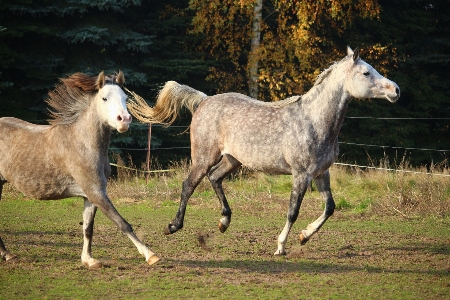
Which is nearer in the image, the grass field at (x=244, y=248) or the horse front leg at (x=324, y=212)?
the grass field at (x=244, y=248)

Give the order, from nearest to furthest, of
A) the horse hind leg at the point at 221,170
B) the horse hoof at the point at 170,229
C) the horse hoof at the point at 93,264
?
the horse hoof at the point at 93,264 → the horse hoof at the point at 170,229 → the horse hind leg at the point at 221,170

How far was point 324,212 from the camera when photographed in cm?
861

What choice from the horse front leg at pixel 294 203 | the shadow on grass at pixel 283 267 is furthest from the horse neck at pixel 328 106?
the shadow on grass at pixel 283 267

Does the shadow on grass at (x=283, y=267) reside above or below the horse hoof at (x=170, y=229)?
above

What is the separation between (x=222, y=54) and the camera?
901 inches

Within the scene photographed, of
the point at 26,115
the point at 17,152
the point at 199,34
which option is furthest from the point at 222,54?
the point at 17,152

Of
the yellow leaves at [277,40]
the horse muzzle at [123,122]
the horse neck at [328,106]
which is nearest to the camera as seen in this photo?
the horse muzzle at [123,122]

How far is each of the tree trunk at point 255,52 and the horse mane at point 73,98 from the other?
1308 cm

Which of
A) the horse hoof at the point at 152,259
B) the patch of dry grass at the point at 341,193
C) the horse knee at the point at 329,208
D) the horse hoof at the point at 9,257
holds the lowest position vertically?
the patch of dry grass at the point at 341,193

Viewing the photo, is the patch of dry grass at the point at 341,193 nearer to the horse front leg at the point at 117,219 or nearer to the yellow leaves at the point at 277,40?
the yellow leaves at the point at 277,40

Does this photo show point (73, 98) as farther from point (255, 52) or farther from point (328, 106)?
point (255, 52)

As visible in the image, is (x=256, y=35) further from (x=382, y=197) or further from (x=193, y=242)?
(x=193, y=242)

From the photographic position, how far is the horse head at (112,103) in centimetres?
683

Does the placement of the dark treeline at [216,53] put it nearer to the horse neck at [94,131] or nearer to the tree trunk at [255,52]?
the tree trunk at [255,52]
